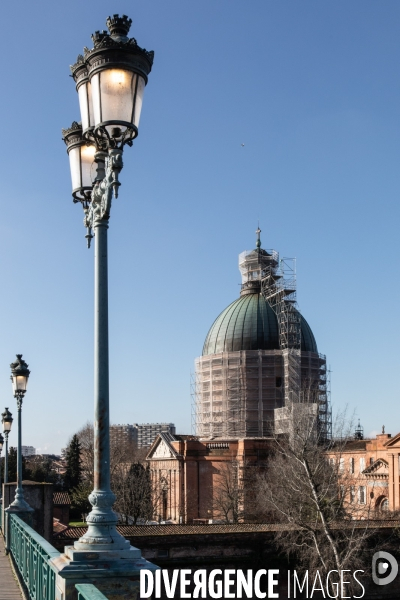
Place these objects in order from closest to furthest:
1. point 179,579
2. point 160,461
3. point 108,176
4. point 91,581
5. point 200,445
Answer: point 91,581 → point 108,176 → point 179,579 → point 200,445 → point 160,461

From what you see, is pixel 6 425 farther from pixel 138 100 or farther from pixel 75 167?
pixel 138 100

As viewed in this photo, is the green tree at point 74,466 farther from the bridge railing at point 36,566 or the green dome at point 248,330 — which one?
the bridge railing at point 36,566

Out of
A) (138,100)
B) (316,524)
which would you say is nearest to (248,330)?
(316,524)

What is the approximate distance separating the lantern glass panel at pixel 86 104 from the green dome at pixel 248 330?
63531mm

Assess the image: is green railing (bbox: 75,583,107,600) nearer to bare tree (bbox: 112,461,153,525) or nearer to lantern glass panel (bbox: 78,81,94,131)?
lantern glass panel (bbox: 78,81,94,131)

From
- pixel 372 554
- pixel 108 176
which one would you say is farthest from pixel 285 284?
pixel 108 176

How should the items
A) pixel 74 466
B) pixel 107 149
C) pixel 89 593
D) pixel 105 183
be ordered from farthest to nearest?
pixel 74 466 < pixel 107 149 < pixel 105 183 < pixel 89 593

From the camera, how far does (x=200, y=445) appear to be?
65875 millimetres

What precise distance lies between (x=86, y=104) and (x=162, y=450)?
65.3 metres

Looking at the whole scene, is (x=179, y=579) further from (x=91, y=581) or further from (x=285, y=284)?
(x=285, y=284)

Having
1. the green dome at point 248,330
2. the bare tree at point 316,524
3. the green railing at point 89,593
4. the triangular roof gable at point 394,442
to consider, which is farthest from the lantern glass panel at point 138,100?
the green dome at point 248,330

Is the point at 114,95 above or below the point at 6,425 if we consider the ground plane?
above

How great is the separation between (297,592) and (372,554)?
431 cm

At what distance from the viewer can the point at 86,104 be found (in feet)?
25.4
